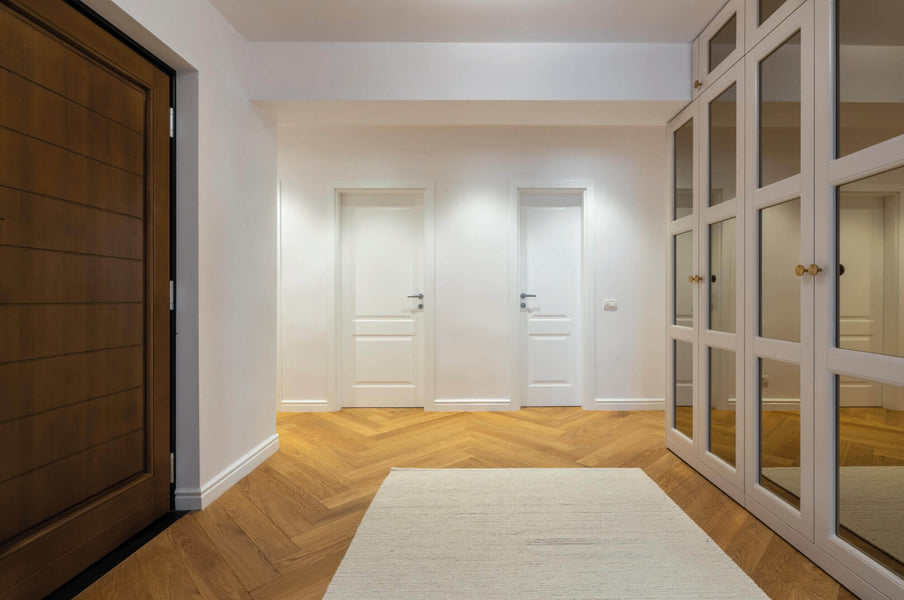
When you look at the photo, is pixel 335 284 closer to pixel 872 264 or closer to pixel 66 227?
pixel 66 227

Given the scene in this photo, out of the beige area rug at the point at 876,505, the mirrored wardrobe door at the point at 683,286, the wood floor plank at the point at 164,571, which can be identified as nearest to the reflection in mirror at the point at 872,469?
the beige area rug at the point at 876,505

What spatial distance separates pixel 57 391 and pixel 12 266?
0.46 m

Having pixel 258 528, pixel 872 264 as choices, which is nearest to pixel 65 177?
pixel 258 528

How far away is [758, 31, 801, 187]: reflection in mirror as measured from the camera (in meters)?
1.82

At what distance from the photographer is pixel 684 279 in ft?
9.16

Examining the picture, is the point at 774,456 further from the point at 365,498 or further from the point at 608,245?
the point at 608,245

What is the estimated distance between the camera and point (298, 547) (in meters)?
1.87

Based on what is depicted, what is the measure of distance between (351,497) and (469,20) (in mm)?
2666

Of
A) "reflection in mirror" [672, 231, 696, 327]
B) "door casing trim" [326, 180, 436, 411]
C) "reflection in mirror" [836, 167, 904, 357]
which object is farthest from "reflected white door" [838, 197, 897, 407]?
"door casing trim" [326, 180, 436, 411]

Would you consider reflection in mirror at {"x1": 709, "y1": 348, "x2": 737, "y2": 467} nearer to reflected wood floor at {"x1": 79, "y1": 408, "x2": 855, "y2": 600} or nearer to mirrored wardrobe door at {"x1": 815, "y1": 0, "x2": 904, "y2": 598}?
reflected wood floor at {"x1": 79, "y1": 408, "x2": 855, "y2": 600}

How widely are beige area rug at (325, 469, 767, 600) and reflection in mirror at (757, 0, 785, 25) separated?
2293 millimetres

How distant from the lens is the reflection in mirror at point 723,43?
230cm

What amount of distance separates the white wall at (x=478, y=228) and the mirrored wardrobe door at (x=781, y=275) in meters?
1.99

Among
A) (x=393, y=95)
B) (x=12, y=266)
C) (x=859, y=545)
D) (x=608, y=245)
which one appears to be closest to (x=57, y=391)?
(x=12, y=266)
